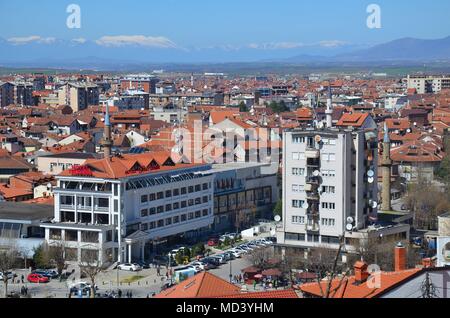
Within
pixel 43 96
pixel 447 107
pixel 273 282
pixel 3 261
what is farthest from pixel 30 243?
pixel 43 96

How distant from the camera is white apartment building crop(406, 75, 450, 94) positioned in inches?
1467

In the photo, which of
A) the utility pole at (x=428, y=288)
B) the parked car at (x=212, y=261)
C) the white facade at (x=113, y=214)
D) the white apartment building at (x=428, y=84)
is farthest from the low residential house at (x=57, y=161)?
the white apartment building at (x=428, y=84)

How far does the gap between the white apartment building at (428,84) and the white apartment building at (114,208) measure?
2810 cm

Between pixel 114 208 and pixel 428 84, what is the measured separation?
29.5 meters

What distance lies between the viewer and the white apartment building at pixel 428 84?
37.2 metres

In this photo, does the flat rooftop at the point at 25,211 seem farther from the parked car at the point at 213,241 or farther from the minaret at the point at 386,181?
the minaret at the point at 386,181

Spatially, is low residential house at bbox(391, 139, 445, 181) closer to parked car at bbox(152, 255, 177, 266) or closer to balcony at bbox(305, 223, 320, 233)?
balcony at bbox(305, 223, 320, 233)

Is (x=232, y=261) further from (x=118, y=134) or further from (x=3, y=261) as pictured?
(x=118, y=134)

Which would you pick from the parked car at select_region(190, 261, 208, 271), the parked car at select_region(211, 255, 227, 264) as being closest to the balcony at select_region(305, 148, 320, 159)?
the parked car at select_region(211, 255, 227, 264)

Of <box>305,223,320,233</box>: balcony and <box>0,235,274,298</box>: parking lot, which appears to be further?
<box>305,223,320,233</box>: balcony

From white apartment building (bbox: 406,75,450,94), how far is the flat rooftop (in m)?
28.4

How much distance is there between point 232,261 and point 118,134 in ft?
31.3

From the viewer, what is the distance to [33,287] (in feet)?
27.0
